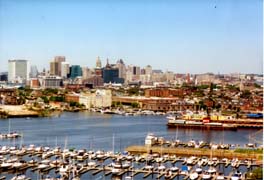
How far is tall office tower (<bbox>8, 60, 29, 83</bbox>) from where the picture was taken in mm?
23875

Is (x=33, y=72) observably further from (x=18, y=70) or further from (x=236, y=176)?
(x=236, y=176)

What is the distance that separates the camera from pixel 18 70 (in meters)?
24.2

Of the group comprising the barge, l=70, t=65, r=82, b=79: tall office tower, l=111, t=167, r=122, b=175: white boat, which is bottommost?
the barge

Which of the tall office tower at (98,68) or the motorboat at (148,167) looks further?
the tall office tower at (98,68)

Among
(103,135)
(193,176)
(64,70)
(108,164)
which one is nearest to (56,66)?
(64,70)

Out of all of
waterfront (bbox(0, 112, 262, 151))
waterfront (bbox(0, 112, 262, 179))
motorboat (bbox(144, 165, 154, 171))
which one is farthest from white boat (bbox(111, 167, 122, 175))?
waterfront (bbox(0, 112, 262, 151))

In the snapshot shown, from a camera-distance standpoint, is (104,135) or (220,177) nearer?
(220,177)

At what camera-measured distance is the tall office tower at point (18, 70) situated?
2388 cm

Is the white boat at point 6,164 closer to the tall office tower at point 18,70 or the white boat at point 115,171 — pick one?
the white boat at point 115,171

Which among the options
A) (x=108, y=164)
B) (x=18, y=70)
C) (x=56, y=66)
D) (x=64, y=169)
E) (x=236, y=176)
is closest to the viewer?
(x=236, y=176)

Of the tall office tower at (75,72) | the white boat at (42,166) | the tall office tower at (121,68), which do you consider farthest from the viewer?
the tall office tower at (75,72)

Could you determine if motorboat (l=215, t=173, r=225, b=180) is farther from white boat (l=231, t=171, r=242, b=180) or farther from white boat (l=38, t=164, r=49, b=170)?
white boat (l=38, t=164, r=49, b=170)

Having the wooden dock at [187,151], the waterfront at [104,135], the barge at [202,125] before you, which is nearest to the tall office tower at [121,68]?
the waterfront at [104,135]

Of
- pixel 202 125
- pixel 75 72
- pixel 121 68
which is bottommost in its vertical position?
pixel 202 125
